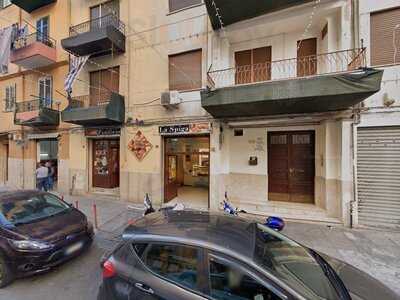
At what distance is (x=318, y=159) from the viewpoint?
779 cm

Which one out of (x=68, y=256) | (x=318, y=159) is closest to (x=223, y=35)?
(x=318, y=159)

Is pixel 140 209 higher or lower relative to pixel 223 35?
lower

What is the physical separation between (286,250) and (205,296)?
118 cm

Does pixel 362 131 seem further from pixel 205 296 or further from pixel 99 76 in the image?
pixel 99 76

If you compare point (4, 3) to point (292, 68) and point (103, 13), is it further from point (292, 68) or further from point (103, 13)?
point (292, 68)

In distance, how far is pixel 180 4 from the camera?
29.2 ft

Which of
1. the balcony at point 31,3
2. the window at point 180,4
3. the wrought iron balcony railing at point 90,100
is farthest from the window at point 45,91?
the window at point 180,4

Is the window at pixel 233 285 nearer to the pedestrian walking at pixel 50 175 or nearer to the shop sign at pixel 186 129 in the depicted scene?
the shop sign at pixel 186 129

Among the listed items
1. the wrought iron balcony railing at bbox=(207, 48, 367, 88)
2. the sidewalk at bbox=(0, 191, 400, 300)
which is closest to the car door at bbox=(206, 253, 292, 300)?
the sidewalk at bbox=(0, 191, 400, 300)

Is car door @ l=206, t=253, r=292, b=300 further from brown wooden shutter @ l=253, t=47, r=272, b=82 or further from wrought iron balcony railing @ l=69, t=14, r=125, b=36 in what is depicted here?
wrought iron balcony railing @ l=69, t=14, r=125, b=36

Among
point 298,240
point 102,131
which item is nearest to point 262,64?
point 298,240

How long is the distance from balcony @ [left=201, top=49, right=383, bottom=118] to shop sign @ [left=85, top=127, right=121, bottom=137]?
503 cm

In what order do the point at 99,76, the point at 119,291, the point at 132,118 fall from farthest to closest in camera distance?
the point at 99,76
the point at 132,118
the point at 119,291

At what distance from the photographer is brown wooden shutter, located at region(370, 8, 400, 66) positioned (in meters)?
6.25
